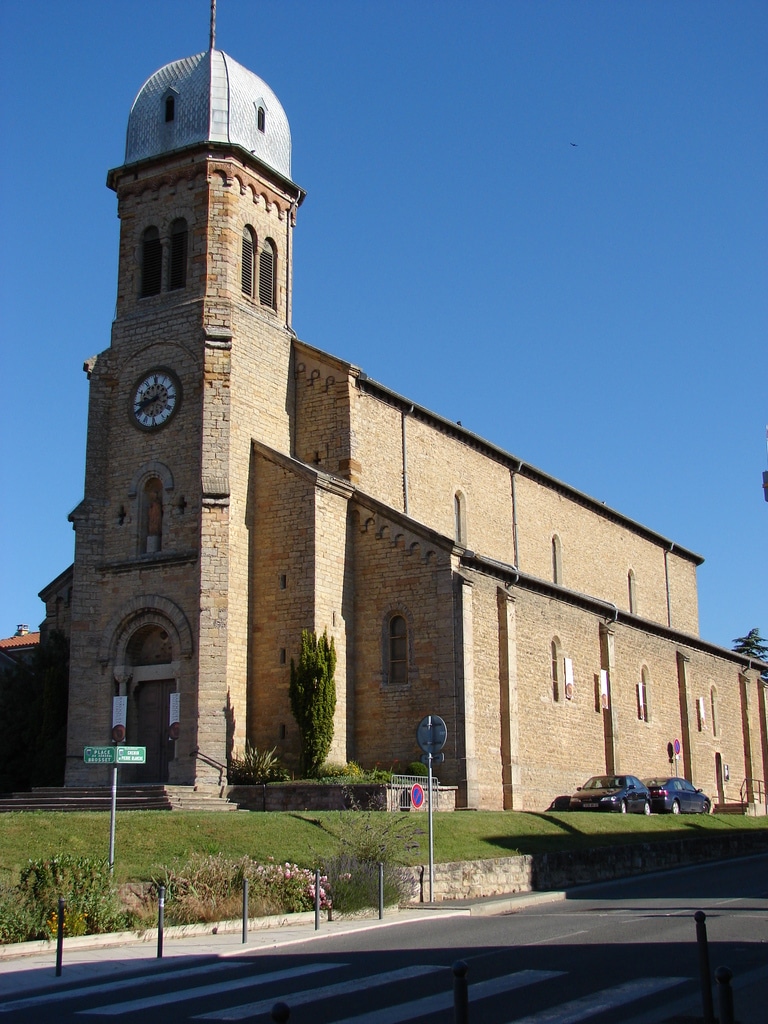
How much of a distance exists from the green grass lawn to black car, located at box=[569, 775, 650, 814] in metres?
4.13

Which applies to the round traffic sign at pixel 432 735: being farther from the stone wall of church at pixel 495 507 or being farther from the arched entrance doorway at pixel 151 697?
the stone wall of church at pixel 495 507

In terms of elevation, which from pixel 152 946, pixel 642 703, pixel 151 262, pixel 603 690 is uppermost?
pixel 151 262

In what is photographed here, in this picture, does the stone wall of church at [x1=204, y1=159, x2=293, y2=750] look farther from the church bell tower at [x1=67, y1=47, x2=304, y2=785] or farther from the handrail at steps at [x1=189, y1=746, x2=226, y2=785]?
the handrail at steps at [x1=189, y1=746, x2=226, y2=785]

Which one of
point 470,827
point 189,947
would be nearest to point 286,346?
point 470,827

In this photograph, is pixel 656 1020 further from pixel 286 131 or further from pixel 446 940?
pixel 286 131

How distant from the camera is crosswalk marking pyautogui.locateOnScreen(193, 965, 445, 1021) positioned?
1015cm

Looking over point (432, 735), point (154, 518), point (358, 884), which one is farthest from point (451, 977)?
point (154, 518)

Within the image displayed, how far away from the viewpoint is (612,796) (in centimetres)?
3322

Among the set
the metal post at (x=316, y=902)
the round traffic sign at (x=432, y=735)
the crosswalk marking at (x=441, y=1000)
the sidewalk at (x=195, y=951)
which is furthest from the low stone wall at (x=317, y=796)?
the crosswalk marking at (x=441, y=1000)

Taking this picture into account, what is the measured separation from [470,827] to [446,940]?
33.9 feet

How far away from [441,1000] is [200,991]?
2.59 m

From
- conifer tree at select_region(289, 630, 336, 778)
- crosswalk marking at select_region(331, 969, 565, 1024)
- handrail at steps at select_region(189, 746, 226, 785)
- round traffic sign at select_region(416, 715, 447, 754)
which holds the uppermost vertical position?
Answer: conifer tree at select_region(289, 630, 336, 778)

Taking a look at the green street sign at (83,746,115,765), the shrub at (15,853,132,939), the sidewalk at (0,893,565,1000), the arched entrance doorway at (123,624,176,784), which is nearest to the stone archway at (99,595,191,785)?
the arched entrance doorway at (123,624,176,784)

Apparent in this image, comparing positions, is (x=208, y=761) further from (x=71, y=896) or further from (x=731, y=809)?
(x=731, y=809)
